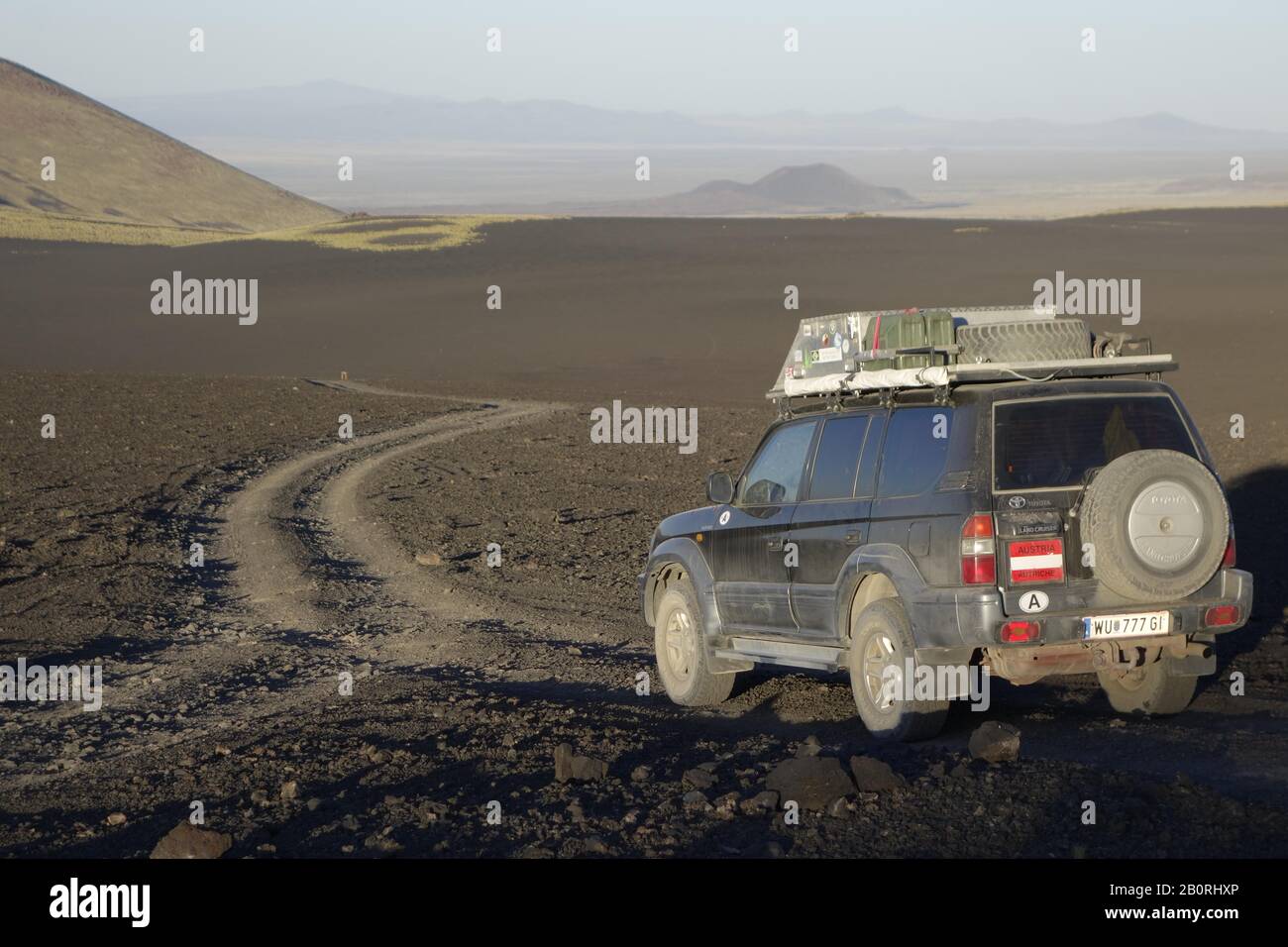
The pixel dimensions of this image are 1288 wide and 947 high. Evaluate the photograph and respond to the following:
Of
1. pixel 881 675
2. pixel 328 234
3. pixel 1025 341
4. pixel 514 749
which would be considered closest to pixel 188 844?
pixel 514 749

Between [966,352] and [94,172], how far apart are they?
18640 cm

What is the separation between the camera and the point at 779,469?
9.55m

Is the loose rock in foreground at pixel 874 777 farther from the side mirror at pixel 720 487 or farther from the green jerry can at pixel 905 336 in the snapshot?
the side mirror at pixel 720 487

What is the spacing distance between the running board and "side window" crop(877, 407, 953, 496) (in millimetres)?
1095

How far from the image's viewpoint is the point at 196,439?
2975cm

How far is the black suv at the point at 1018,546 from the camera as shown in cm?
760

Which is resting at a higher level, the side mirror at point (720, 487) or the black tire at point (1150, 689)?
the side mirror at point (720, 487)

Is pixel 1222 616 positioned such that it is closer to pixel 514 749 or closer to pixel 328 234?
pixel 514 749

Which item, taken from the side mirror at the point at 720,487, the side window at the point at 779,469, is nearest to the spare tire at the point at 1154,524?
the side window at the point at 779,469

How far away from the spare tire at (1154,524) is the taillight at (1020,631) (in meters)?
0.42
